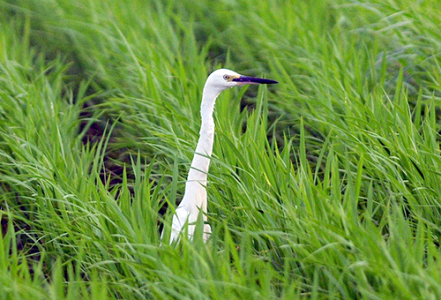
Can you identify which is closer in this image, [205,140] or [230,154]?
[205,140]

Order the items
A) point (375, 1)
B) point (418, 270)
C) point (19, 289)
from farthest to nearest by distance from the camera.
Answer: point (375, 1)
point (19, 289)
point (418, 270)

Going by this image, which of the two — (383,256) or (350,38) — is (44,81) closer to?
(350,38)

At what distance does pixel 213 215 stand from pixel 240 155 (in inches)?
10.8

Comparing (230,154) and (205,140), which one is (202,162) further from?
(230,154)

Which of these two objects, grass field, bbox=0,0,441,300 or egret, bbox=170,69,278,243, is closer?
grass field, bbox=0,0,441,300

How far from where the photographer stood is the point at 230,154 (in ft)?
10.3

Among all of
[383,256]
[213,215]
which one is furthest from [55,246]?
[383,256]

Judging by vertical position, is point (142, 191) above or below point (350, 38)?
below

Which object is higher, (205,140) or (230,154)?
(205,140)

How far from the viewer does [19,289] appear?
Answer: 2.23 metres

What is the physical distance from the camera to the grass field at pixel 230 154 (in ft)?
7.41

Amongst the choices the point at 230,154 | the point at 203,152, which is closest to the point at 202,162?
the point at 203,152

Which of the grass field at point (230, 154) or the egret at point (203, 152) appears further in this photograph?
the egret at point (203, 152)

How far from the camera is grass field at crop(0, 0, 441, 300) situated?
226cm
